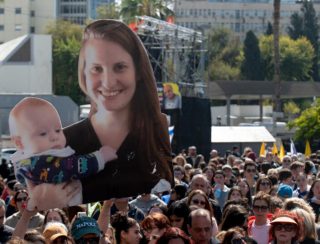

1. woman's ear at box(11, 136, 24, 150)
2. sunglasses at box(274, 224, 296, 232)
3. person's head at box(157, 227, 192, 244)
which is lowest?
sunglasses at box(274, 224, 296, 232)

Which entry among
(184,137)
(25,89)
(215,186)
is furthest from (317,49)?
(215,186)

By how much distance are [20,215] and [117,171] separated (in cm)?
123

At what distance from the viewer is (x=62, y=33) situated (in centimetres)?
10231

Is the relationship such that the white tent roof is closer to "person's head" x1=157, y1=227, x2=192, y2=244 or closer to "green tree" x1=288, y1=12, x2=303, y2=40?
"person's head" x1=157, y1=227, x2=192, y2=244

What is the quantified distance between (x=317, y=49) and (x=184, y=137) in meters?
96.7

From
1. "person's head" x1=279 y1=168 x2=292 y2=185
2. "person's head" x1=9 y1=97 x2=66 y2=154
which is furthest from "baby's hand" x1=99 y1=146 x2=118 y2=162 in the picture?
"person's head" x1=279 y1=168 x2=292 y2=185

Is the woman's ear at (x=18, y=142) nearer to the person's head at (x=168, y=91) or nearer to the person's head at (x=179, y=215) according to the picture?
the person's head at (x=179, y=215)

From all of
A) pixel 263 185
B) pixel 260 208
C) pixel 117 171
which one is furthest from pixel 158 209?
pixel 263 185

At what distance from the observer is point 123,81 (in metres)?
11.3

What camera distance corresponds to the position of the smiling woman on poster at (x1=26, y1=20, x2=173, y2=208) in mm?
11148

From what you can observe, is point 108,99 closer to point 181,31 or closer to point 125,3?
point 181,31

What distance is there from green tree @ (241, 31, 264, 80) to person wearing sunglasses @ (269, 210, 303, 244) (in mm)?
94699

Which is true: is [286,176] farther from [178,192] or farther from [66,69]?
[66,69]

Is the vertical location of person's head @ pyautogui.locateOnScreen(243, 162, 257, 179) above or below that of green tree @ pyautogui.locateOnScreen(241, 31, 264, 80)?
above
